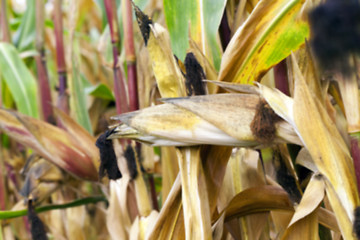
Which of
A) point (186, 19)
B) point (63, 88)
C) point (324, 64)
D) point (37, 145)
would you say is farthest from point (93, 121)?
point (324, 64)

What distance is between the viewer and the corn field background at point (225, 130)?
456 millimetres

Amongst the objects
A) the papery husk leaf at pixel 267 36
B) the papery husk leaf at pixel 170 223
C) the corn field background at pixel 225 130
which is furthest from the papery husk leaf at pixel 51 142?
the papery husk leaf at pixel 267 36

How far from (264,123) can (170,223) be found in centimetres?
21

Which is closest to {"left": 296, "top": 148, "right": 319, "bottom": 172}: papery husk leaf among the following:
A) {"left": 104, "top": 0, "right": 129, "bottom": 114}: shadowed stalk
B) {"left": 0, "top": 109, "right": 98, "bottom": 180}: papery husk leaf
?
{"left": 104, "top": 0, "right": 129, "bottom": 114}: shadowed stalk

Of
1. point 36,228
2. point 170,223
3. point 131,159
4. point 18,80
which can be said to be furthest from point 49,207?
point 18,80

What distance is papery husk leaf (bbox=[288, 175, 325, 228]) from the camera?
473 mm

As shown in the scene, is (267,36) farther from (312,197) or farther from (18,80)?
(18,80)

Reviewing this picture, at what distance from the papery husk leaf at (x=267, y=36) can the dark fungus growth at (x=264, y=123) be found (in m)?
0.10

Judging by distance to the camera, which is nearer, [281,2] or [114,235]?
[281,2]

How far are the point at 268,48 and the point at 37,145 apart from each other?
0.48 metres

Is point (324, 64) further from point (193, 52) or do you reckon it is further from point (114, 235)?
point (114, 235)

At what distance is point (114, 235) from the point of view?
788 millimetres

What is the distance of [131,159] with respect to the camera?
745mm

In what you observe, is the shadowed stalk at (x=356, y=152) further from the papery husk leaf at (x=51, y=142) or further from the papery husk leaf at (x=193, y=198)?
the papery husk leaf at (x=51, y=142)
